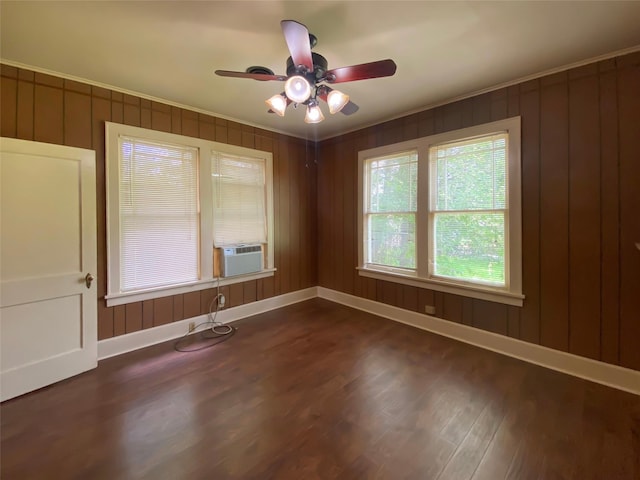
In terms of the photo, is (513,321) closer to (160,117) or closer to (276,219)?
(276,219)

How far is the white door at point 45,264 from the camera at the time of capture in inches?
85.3

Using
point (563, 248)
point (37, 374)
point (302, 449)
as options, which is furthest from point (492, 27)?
point (37, 374)

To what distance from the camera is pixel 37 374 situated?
2.28m

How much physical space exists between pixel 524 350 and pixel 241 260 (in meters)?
3.30

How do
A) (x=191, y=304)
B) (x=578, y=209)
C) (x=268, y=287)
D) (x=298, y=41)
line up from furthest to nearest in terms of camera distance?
(x=268, y=287), (x=191, y=304), (x=578, y=209), (x=298, y=41)

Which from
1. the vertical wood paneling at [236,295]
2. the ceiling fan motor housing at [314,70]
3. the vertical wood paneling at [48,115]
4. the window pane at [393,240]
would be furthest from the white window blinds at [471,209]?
the vertical wood paneling at [48,115]

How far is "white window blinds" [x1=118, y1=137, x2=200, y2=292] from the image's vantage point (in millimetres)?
2908

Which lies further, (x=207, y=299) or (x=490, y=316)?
(x=207, y=299)

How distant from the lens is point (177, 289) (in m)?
3.26

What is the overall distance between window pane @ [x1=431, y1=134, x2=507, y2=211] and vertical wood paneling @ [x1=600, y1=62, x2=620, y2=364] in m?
0.71

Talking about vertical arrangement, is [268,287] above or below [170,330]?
above

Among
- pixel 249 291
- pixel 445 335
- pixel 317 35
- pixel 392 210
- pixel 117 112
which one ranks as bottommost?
pixel 445 335

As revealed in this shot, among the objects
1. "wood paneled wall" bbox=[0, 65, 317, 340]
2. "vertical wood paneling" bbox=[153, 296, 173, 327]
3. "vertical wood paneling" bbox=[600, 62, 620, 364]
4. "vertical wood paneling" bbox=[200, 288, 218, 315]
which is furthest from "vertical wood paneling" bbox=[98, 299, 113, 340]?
"vertical wood paneling" bbox=[600, 62, 620, 364]

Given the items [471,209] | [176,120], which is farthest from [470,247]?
[176,120]
